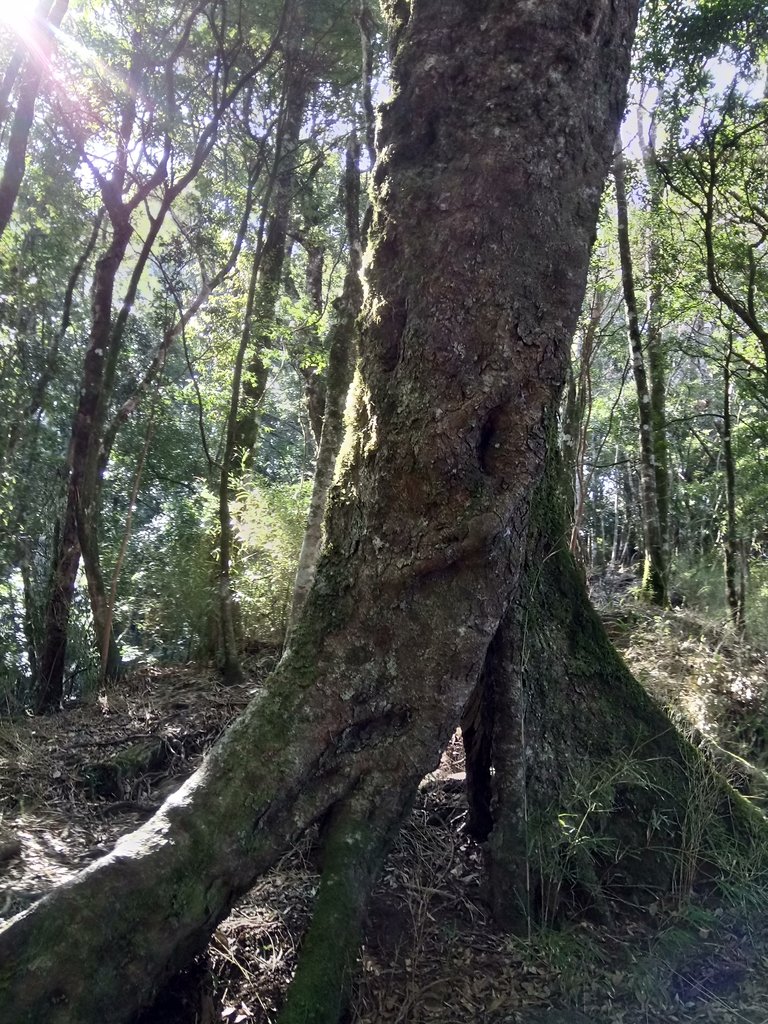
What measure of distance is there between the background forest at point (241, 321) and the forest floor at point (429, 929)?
0.23 feet

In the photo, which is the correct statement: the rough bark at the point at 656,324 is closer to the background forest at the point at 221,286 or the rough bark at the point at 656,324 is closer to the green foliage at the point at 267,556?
the background forest at the point at 221,286

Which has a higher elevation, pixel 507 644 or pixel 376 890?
pixel 507 644

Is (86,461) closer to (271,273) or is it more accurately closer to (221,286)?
(271,273)

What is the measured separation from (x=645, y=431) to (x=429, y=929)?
283 inches

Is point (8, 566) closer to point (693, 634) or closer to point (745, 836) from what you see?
point (693, 634)

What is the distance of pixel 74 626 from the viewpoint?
8.33m

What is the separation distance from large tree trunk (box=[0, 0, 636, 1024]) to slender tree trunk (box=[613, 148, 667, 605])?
567cm

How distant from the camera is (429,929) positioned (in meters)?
3.22

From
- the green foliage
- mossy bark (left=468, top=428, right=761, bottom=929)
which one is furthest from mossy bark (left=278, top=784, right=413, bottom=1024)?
the green foliage

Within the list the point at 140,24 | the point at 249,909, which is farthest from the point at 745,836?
the point at 140,24

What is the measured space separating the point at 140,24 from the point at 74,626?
22.9 ft

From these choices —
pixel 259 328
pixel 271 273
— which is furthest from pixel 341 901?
pixel 271 273

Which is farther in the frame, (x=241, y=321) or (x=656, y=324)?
(x=656, y=324)

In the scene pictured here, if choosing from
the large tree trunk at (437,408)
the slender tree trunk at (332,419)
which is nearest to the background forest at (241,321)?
the slender tree trunk at (332,419)
